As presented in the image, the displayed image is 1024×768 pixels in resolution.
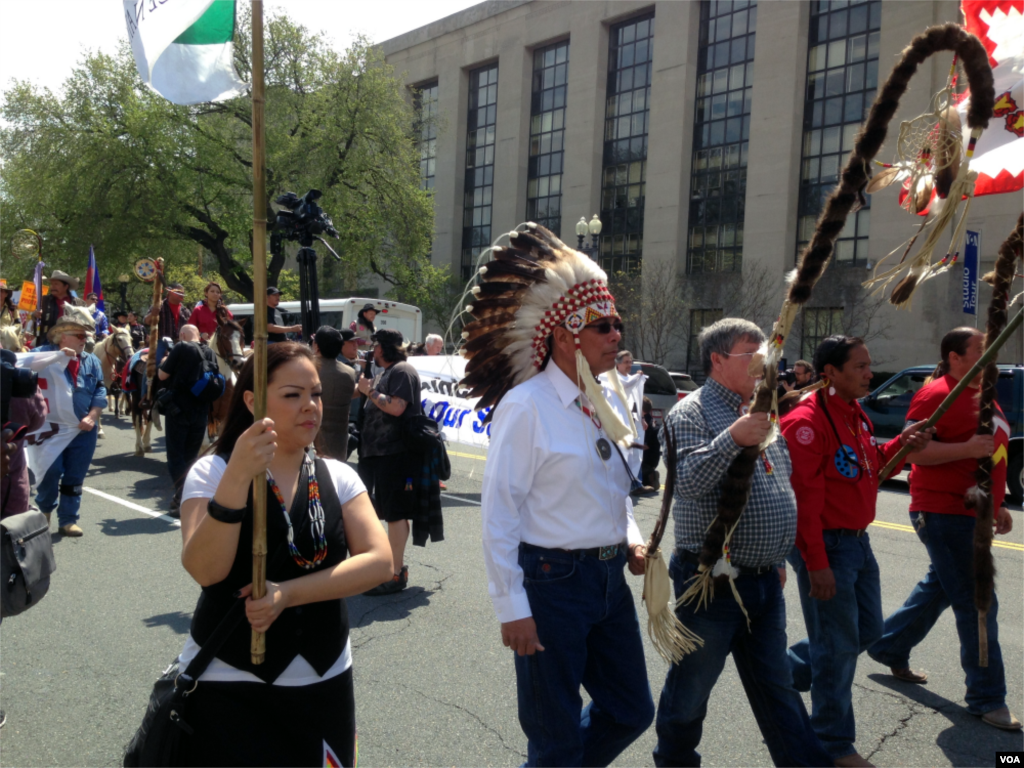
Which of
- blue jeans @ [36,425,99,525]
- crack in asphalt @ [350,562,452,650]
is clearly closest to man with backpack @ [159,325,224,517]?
blue jeans @ [36,425,99,525]

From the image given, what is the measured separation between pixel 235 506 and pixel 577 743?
53.8 inches

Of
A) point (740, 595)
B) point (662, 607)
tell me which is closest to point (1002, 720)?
→ point (740, 595)

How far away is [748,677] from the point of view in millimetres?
3158

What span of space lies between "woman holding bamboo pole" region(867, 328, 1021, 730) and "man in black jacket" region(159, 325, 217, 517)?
682cm

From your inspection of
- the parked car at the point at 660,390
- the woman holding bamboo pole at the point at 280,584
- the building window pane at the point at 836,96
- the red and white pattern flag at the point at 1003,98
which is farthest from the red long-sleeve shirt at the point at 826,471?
the building window pane at the point at 836,96

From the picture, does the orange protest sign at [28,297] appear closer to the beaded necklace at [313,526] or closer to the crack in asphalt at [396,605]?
the crack in asphalt at [396,605]

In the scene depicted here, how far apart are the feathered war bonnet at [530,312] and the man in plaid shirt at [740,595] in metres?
0.34

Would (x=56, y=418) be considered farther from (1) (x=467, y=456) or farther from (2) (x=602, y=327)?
(1) (x=467, y=456)

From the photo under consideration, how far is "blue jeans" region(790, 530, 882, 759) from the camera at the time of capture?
3.45 m

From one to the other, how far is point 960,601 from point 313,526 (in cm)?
331

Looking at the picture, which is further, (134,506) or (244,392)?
(134,506)

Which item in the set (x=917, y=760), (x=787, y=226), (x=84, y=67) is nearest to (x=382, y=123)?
(x=84, y=67)

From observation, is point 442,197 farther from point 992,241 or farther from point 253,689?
point 253,689

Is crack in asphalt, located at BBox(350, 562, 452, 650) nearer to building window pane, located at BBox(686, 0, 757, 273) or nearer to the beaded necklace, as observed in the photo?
the beaded necklace
